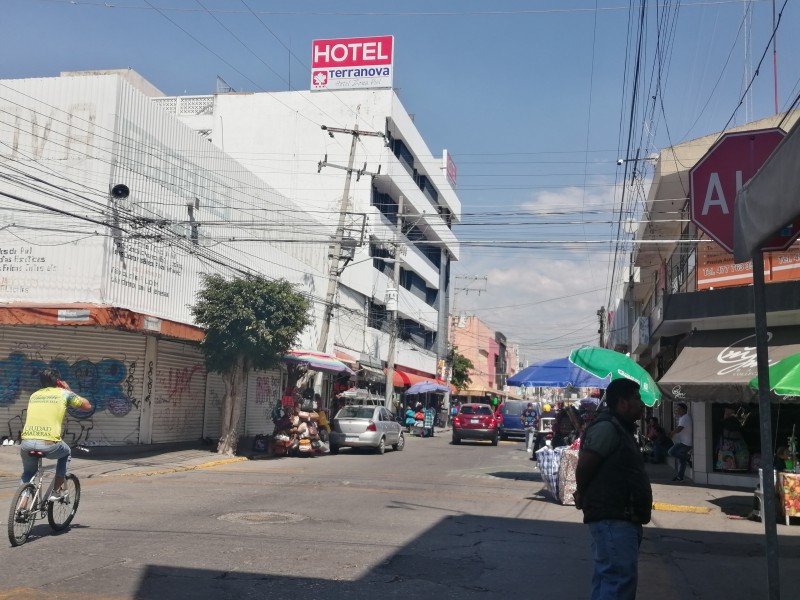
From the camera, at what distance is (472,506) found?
13102 mm

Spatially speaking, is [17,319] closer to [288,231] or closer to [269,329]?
[269,329]

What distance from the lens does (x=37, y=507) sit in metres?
8.52

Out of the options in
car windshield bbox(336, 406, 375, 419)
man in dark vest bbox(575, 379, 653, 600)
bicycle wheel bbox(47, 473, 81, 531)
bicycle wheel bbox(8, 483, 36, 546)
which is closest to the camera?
man in dark vest bbox(575, 379, 653, 600)

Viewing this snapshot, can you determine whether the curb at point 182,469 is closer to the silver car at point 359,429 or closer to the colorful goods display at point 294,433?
the colorful goods display at point 294,433

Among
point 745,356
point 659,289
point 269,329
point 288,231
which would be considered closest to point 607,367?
point 745,356

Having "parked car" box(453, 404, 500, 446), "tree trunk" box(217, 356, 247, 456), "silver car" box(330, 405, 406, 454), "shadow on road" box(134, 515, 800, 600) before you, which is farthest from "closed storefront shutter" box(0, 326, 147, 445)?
"parked car" box(453, 404, 500, 446)

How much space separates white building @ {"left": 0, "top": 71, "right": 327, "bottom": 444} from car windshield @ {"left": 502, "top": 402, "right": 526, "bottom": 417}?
1864 cm

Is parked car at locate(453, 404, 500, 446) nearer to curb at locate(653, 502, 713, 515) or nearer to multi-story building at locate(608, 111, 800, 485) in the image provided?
multi-story building at locate(608, 111, 800, 485)

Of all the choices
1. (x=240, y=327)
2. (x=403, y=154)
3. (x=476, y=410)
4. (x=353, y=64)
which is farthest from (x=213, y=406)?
(x=403, y=154)

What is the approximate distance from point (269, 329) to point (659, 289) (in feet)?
51.7

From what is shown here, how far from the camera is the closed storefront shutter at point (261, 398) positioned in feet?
94.5

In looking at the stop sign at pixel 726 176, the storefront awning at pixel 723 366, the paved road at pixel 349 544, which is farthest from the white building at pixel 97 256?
the stop sign at pixel 726 176

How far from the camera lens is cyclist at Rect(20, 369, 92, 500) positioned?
28.1 feet

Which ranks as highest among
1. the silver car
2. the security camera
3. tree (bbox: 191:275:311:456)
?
the security camera
